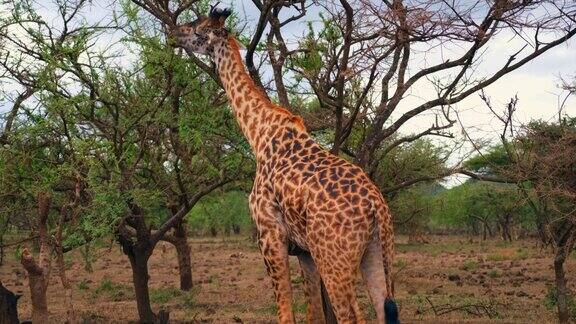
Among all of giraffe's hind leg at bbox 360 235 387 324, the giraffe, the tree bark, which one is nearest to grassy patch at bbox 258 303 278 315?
the tree bark

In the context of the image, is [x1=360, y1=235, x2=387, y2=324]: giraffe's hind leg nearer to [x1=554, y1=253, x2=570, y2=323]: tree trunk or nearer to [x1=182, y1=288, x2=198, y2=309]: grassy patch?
[x1=554, y1=253, x2=570, y2=323]: tree trunk

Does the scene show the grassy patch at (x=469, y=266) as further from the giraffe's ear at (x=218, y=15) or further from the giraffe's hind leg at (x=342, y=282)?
the giraffe's hind leg at (x=342, y=282)

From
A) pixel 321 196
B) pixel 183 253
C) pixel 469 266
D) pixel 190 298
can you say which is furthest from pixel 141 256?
pixel 469 266

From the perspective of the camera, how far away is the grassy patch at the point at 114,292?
64.4 feet

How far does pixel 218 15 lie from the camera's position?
7.29 metres

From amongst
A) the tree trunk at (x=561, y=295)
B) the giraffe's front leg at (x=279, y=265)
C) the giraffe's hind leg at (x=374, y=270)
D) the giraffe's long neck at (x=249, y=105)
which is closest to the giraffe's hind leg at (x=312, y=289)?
the giraffe's front leg at (x=279, y=265)

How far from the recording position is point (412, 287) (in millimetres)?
21031

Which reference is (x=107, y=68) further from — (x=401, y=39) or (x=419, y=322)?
(x=419, y=322)

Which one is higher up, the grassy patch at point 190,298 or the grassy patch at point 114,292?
the grassy patch at point 114,292

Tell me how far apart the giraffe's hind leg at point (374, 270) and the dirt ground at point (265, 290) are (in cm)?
570

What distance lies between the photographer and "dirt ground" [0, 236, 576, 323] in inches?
567

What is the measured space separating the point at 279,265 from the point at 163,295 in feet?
43.2

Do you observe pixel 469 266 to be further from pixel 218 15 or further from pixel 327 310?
pixel 218 15

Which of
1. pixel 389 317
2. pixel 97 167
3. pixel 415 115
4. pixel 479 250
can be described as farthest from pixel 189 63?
pixel 479 250
